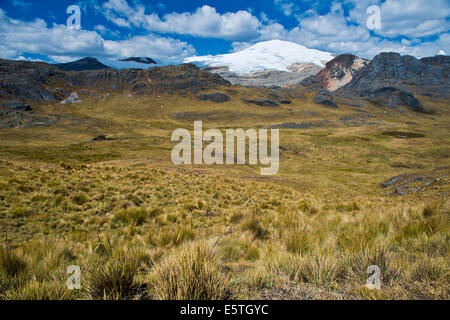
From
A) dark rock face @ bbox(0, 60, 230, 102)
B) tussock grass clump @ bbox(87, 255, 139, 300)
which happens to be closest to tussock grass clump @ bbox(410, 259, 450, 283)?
tussock grass clump @ bbox(87, 255, 139, 300)

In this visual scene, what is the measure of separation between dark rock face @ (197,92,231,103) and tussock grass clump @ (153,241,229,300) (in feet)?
461

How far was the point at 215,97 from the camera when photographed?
139375 mm

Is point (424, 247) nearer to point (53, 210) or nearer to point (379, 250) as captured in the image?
point (379, 250)

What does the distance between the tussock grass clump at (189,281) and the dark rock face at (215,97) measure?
461 feet

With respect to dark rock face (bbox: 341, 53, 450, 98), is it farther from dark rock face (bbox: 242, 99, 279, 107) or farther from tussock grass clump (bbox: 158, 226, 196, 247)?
tussock grass clump (bbox: 158, 226, 196, 247)

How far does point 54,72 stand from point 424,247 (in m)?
176

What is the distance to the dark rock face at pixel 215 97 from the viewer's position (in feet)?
456

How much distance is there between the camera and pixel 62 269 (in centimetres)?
333

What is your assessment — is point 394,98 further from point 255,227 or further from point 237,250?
point 237,250

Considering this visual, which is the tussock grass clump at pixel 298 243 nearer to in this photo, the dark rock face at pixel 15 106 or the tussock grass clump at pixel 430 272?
the tussock grass clump at pixel 430 272

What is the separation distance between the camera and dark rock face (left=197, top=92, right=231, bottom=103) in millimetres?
138875

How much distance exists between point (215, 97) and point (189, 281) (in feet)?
468

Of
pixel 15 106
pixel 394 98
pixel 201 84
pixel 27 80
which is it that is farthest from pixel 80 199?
pixel 394 98
